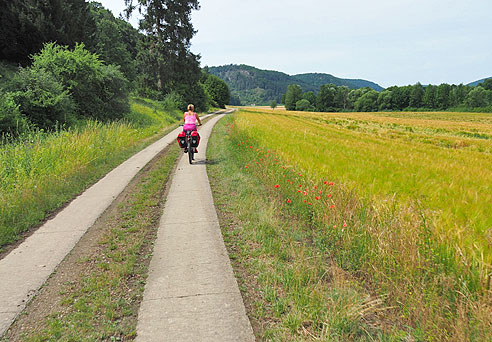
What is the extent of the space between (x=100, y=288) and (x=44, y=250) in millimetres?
1668

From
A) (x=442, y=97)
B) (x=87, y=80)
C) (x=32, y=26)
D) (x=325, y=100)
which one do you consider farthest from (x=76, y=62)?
(x=325, y=100)

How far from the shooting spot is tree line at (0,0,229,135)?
44.5ft

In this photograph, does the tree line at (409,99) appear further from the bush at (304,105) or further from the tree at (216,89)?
the tree at (216,89)

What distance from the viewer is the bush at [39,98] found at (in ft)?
43.1

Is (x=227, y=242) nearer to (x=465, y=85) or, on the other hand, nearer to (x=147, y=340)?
(x=147, y=340)

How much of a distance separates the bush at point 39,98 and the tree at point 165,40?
21261 millimetres

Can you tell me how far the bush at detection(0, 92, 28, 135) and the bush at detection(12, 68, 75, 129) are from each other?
775 millimetres

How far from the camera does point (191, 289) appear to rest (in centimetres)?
336

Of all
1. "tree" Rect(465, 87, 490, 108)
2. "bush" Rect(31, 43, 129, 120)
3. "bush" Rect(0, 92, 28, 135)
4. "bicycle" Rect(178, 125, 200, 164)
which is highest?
"tree" Rect(465, 87, 490, 108)

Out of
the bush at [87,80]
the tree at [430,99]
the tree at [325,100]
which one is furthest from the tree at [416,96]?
the bush at [87,80]

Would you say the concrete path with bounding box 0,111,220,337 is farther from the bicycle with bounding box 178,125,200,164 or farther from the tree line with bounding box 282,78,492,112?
the tree line with bounding box 282,78,492,112

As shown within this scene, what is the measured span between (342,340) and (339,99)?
129289 millimetres

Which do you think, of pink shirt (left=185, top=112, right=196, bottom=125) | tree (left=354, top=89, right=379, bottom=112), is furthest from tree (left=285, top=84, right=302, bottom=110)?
pink shirt (left=185, top=112, right=196, bottom=125)

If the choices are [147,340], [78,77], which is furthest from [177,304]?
[78,77]
